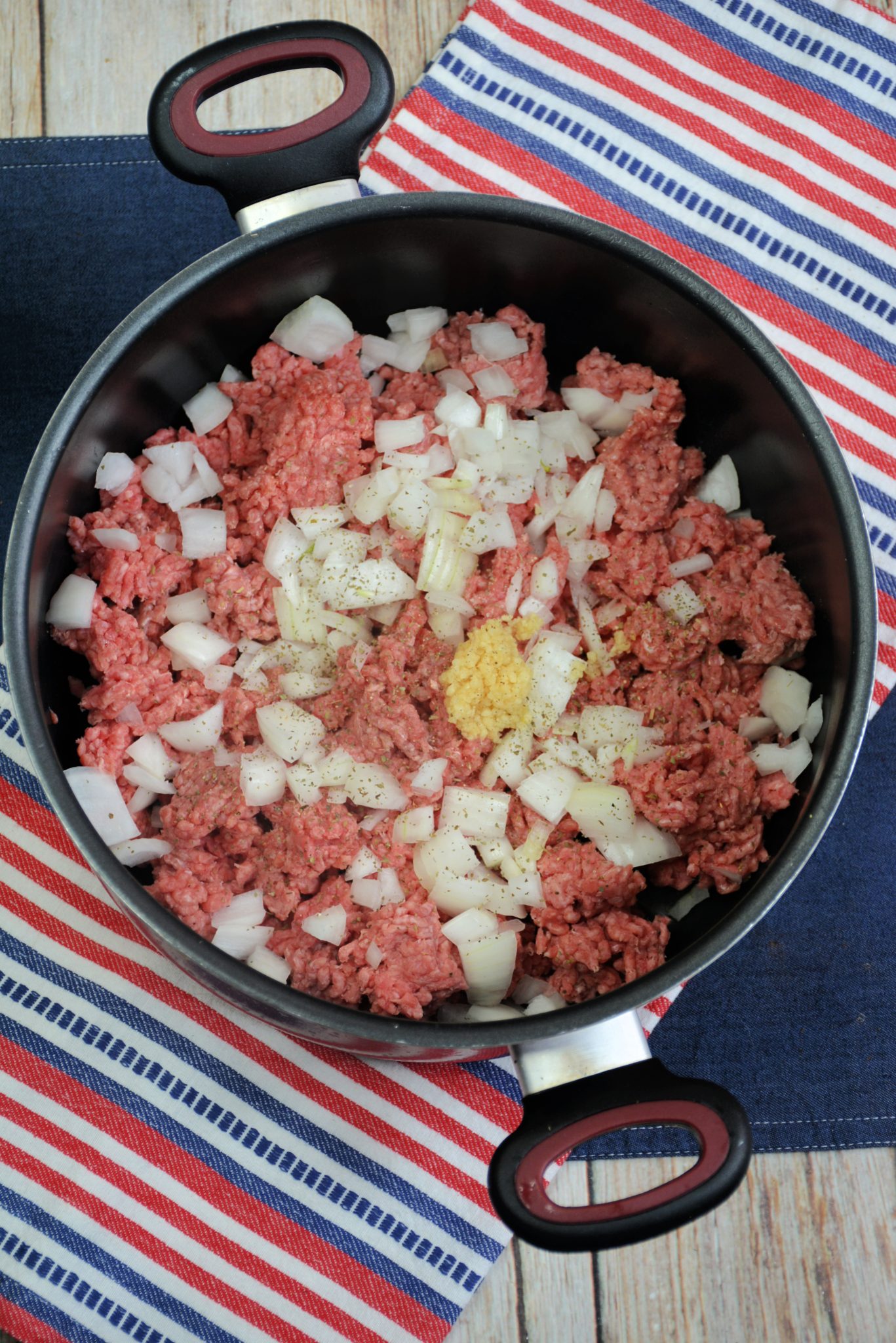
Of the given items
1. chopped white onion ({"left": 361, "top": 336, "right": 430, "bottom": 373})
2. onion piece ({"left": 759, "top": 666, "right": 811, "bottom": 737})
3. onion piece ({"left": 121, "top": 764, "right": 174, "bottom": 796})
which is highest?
chopped white onion ({"left": 361, "top": 336, "right": 430, "bottom": 373})

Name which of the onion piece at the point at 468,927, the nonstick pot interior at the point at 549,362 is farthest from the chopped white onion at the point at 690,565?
the onion piece at the point at 468,927

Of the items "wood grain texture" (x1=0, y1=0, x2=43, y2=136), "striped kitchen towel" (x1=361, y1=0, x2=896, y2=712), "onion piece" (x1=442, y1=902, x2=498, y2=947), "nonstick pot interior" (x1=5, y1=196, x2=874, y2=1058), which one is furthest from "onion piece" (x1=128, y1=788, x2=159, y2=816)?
"wood grain texture" (x1=0, y1=0, x2=43, y2=136)

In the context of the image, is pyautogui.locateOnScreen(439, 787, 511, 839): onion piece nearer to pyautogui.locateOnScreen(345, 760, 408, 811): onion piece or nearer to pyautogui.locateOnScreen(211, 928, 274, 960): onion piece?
pyautogui.locateOnScreen(345, 760, 408, 811): onion piece

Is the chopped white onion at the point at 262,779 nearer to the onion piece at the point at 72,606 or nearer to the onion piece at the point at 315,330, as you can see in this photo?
the onion piece at the point at 72,606

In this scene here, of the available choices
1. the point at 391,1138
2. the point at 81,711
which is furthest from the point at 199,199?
the point at 391,1138

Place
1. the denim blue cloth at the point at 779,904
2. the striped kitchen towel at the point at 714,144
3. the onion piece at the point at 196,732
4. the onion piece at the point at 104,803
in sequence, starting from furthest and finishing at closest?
1. the striped kitchen towel at the point at 714,144
2. the denim blue cloth at the point at 779,904
3. the onion piece at the point at 196,732
4. the onion piece at the point at 104,803

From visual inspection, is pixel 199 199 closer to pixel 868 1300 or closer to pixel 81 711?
pixel 81 711

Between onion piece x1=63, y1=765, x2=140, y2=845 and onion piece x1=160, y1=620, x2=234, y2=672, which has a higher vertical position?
onion piece x1=160, y1=620, x2=234, y2=672

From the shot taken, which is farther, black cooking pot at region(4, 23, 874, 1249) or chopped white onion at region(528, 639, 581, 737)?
chopped white onion at region(528, 639, 581, 737)
